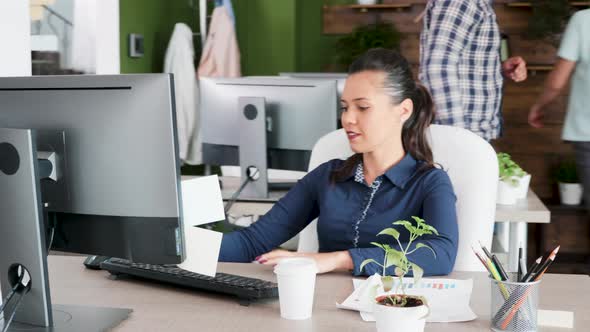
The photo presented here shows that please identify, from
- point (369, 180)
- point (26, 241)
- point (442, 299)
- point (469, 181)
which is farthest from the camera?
point (369, 180)

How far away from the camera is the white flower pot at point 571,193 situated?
16.4ft

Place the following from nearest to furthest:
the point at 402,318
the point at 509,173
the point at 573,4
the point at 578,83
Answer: the point at 402,318
the point at 509,173
the point at 578,83
the point at 573,4

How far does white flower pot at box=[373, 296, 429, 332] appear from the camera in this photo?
4.07 feet

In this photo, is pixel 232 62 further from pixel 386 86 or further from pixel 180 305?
pixel 180 305

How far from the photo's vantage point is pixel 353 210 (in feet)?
6.63

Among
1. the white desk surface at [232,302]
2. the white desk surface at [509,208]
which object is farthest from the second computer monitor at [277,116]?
the white desk surface at [232,302]

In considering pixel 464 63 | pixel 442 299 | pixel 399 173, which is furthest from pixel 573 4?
pixel 442 299

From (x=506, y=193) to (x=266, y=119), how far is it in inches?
34.4

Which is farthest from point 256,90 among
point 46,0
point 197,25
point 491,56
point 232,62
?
point 197,25

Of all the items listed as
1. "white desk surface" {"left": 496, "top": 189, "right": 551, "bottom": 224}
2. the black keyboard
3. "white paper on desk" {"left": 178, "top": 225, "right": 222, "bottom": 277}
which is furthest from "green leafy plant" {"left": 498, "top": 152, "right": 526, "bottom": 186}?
"white paper on desk" {"left": 178, "top": 225, "right": 222, "bottom": 277}

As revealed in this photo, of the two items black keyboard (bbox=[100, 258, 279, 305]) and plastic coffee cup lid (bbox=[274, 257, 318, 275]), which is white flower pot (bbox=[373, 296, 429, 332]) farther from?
black keyboard (bbox=[100, 258, 279, 305])

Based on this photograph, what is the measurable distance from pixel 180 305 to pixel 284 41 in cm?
424

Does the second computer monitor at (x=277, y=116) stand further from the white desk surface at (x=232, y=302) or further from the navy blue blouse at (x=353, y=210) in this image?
the white desk surface at (x=232, y=302)

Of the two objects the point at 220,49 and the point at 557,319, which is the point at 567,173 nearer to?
the point at 220,49
